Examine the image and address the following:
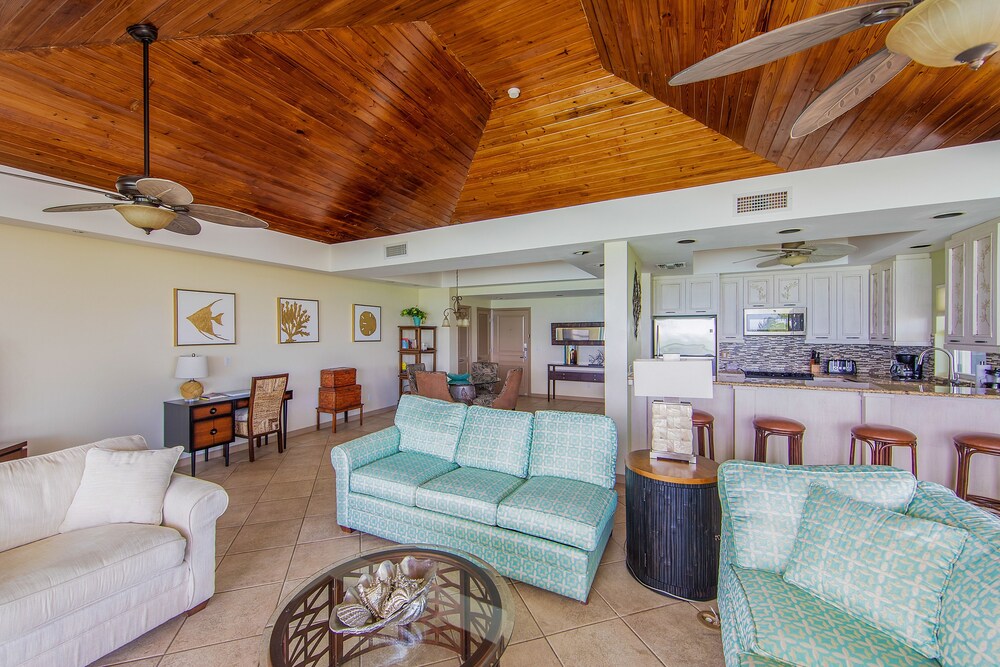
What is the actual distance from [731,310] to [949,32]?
5552 millimetres

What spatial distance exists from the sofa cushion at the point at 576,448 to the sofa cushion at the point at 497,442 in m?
0.08

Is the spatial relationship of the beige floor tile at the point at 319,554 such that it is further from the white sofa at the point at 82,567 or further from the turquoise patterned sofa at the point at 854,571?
the turquoise patterned sofa at the point at 854,571

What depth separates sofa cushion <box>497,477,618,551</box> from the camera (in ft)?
7.04

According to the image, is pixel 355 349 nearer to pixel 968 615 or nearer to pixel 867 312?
pixel 968 615

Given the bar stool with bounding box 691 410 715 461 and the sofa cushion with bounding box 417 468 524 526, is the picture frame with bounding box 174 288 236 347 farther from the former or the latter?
the bar stool with bounding box 691 410 715 461

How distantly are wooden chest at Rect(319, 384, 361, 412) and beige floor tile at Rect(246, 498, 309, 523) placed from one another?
2.36 meters

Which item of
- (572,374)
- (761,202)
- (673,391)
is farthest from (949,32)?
(572,374)

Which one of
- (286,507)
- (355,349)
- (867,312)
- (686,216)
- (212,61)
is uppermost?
(212,61)

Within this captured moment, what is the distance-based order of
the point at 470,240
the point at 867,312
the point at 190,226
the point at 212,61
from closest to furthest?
the point at 212,61 → the point at 190,226 → the point at 470,240 → the point at 867,312

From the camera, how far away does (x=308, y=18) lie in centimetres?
212

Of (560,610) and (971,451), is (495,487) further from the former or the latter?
(971,451)

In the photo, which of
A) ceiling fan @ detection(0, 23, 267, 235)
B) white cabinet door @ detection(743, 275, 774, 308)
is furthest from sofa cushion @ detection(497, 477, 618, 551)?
white cabinet door @ detection(743, 275, 774, 308)

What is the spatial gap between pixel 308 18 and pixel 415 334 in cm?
601

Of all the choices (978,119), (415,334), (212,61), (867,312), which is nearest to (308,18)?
(212,61)
